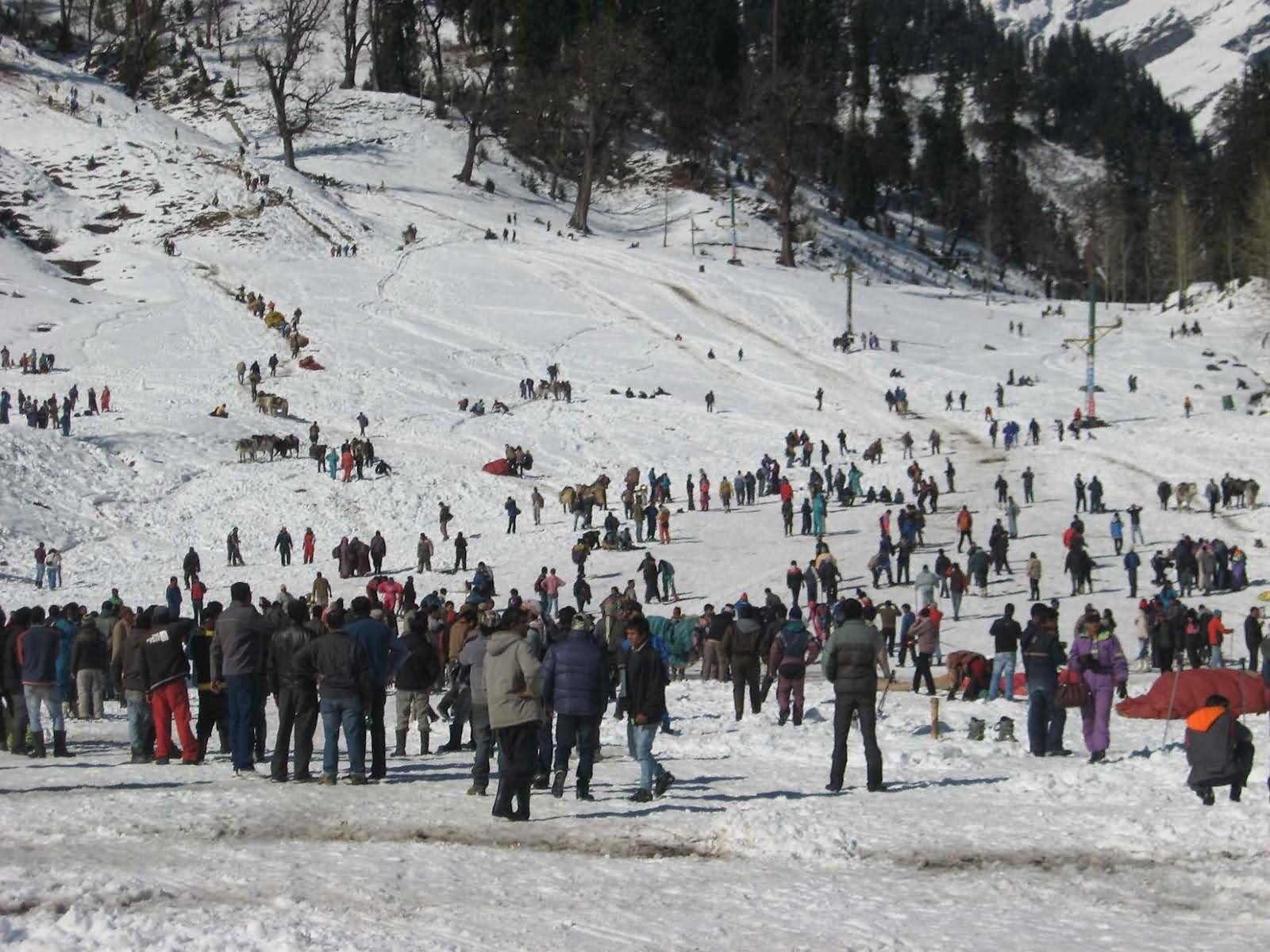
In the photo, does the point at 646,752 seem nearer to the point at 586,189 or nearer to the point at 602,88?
the point at 586,189

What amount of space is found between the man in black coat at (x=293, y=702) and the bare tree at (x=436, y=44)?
8905 cm

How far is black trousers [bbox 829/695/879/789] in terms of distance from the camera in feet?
34.4

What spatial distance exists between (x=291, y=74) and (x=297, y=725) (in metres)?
101

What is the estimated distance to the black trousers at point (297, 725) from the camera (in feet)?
34.5

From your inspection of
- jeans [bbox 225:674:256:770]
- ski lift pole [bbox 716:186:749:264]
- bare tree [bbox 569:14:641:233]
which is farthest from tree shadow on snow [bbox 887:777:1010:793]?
bare tree [bbox 569:14:641:233]

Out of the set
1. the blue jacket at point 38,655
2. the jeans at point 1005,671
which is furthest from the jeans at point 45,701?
the jeans at point 1005,671

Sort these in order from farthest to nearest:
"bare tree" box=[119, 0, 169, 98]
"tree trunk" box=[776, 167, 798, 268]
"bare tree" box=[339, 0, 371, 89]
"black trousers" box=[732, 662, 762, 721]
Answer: "bare tree" box=[339, 0, 371, 89]
"bare tree" box=[119, 0, 169, 98]
"tree trunk" box=[776, 167, 798, 268]
"black trousers" box=[732, 662, 762, 721]

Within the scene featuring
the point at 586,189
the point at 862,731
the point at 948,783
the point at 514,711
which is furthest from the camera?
the point at 586,189

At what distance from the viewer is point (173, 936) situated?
631cm

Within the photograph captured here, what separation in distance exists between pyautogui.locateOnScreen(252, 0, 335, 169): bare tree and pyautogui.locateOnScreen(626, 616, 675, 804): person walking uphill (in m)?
73.4

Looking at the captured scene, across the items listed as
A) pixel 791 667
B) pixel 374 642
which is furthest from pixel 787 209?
pixel 374 642

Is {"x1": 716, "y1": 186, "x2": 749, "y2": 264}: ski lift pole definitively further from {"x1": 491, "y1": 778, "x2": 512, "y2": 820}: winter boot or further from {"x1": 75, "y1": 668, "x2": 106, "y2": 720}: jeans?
{"x1": 491, "y1": 778, "x2": 512, "y2": 820}: winter boot

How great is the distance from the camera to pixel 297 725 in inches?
416

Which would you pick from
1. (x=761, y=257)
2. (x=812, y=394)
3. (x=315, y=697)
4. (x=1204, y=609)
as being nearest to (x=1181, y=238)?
(x=761, y=257)
